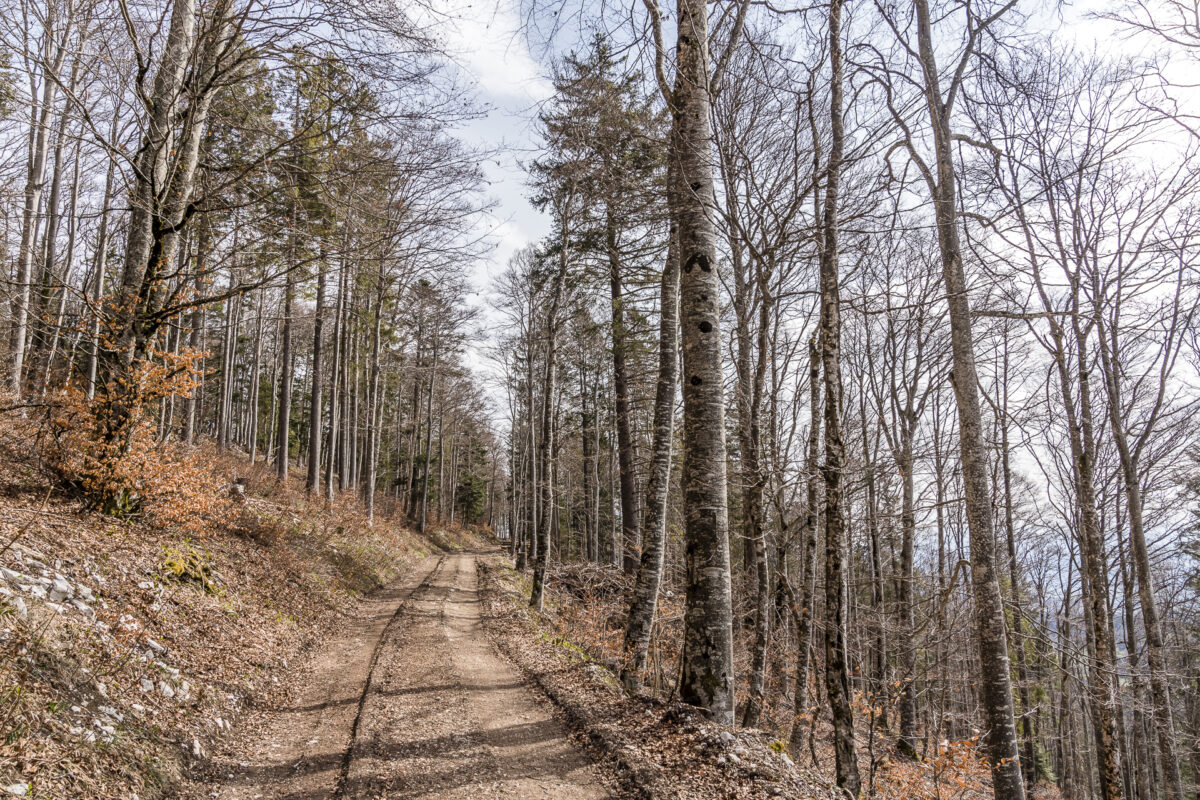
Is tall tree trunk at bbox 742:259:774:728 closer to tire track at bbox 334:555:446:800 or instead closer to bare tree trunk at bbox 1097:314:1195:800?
tire track at bbox 334:555:446:800

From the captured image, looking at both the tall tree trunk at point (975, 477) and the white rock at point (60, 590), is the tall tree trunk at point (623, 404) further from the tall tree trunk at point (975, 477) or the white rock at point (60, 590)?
the white rock at point (60, 590)

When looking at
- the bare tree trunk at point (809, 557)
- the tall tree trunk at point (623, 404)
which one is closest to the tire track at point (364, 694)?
the bare tree trunk at point (809, 557)

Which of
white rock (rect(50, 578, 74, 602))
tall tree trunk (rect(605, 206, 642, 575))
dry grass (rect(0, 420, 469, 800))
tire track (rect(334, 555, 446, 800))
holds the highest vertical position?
tall tree trunk (rect(605, 206, 642, 575))

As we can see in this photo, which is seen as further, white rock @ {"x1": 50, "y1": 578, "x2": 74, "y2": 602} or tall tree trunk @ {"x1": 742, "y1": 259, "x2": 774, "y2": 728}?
tall tree trunk @ {"x1": 742, "y1": 259, "x2": 774, "y2": 728}

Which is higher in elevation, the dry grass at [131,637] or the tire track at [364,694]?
the dry grass at [131,637]

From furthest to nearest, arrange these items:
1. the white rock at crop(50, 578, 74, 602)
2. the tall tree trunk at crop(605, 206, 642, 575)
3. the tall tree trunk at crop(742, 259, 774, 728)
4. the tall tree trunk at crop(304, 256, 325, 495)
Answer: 1. the tall tree trunk at crop(304, 256, 325, 495)
2. the tall tree trunk at crop(605, 206, 642, 575)
3. the tall tree trunk at crop(742, 259, 774, 728)
4. the white rock at crop(50, 578, 74, 602)

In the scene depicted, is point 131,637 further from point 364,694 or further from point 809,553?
point 809,553

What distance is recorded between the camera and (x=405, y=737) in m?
5.03

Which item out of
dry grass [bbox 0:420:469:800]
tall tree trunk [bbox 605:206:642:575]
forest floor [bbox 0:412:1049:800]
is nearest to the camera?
dry grass [bbox 0:420:469:800]

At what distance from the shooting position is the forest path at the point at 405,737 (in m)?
4.16

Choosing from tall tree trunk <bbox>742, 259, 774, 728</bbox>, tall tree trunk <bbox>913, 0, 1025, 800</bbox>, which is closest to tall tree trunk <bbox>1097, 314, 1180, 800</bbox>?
tall tree trunk <bbox>913, 0, 1025, 800</bbox>

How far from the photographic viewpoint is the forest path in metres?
4.16

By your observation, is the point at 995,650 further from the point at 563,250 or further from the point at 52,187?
the point at 52,187

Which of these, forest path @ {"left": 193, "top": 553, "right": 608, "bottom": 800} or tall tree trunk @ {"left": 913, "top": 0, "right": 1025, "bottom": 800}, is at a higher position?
tall tree trunk @ {"left": 913, "top": 0, "right": 1025, "bottom": 800}
